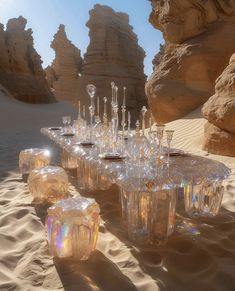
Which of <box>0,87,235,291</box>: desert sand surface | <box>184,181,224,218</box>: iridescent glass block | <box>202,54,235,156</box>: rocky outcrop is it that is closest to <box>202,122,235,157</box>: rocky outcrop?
<box>202,54,235,156</box>: rocky outcrop

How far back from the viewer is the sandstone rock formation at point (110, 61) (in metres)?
22.6

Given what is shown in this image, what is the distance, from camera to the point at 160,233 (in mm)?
2443

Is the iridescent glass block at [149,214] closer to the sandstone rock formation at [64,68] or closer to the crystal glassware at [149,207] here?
the crystal glassware at [149,207]

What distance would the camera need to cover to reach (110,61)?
2344 centimetres

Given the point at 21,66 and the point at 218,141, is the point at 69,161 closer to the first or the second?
the point at 218,141

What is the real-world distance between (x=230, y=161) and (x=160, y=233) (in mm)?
3326

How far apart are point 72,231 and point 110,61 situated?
22.5 meters

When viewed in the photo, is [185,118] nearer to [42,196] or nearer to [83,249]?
[42,196]

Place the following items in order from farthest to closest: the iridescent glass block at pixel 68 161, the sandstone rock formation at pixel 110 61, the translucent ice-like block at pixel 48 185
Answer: the sandstone rock formation at pixel 110 61
the iridescent glass block at pixel 68 161
the translucent ice-like block at pixel 48 185

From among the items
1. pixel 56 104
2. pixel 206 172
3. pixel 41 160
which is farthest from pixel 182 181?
pixel 56 104

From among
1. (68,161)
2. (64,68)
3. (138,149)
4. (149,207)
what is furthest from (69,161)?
(64,68)

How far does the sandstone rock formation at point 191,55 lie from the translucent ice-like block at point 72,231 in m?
A: 7.78

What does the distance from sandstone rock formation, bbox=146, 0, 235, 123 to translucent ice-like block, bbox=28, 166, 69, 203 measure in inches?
266

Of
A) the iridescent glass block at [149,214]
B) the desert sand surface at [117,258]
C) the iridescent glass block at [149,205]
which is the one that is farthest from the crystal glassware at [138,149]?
the desert sand surface at [117,258]
